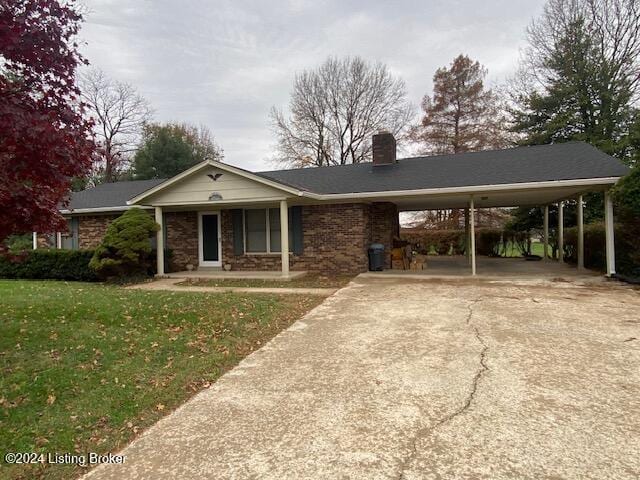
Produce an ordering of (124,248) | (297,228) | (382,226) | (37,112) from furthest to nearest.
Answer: (382,226) < (297,228) < (124,248) < (37,112)

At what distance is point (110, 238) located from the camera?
10844 millimetres

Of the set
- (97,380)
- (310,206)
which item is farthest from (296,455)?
(310,206)

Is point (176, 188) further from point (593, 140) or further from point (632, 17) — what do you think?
point (632, 17)

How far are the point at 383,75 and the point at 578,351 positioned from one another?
25.4 meters

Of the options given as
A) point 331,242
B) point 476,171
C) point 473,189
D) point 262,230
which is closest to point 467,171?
point 476,171

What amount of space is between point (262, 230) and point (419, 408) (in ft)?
33.1

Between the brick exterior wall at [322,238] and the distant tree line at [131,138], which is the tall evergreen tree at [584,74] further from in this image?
the distant tree line at [131,138]

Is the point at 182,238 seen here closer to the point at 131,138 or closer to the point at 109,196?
the point at 109,196

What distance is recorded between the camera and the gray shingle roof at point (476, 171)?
9930 millimetres

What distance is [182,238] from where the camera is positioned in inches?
529

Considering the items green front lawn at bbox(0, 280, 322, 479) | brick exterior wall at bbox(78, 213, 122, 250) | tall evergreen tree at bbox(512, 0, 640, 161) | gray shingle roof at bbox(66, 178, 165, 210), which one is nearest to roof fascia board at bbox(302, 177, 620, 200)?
green front lawn at bbox(0, 280, 322, 479)

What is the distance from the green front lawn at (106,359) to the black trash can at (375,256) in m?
4.99

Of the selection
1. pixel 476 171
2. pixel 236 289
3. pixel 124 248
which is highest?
pixel 476 171

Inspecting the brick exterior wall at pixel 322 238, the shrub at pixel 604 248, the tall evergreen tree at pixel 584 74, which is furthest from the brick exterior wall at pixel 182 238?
the tall evergreen tree at pixel 584 74
